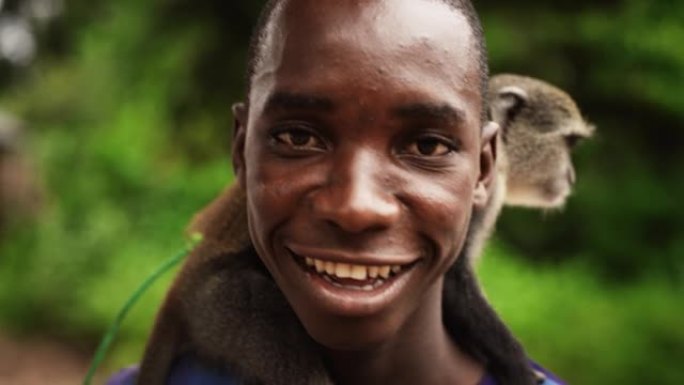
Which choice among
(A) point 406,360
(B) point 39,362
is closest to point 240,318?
(A) point 406,360

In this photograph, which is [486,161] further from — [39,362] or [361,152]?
[39,362]

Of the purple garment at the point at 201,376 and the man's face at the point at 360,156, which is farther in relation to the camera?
the purple garment at the point at 201,376

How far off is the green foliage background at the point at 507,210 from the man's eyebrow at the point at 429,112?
466 centimetres

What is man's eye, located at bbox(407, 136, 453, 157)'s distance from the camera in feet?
4.88

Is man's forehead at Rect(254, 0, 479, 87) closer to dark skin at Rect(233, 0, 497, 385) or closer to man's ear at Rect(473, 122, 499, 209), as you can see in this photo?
dark skin at Rect(233, 0, 497, 385)

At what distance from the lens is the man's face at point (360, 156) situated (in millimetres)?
1446

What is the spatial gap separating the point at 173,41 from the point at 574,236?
4.48 m

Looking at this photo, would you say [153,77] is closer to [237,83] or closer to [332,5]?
[237,83]

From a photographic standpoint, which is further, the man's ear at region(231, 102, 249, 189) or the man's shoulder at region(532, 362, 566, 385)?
the man's shoulder at region(532, 362, 566, 385)

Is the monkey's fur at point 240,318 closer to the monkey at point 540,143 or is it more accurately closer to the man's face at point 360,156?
the man's face at point 360,156

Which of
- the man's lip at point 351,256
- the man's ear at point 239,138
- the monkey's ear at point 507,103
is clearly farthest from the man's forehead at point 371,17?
the monkey's ear at point 507,103

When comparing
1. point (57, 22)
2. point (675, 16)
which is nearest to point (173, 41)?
point (675, 16)

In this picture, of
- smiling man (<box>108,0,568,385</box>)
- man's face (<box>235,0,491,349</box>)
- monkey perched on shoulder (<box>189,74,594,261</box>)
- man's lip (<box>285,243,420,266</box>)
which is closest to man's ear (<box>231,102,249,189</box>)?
smiling man (<box>108,0,568,385</box>)

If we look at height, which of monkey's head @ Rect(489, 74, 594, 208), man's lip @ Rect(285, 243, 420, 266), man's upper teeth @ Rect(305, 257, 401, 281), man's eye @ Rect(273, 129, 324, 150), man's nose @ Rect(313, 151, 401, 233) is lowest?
man's upper teeth @ Rect(305, 257, 401, 281)
